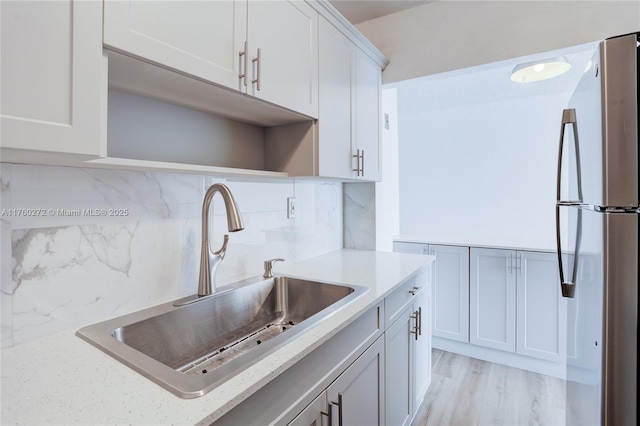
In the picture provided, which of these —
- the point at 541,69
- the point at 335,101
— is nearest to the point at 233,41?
the point at 335,101

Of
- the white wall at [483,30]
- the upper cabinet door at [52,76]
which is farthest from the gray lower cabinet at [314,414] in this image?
the white wall at [483,30]

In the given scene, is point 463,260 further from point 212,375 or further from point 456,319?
point 212,375

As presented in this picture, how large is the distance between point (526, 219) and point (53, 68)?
3439mm

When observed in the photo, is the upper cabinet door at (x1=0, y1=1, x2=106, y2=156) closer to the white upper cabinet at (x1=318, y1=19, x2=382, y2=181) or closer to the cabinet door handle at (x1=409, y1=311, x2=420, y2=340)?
the white upper cabinet at (x1=318, y1=19, x2=382, y2=181)

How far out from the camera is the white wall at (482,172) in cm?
297

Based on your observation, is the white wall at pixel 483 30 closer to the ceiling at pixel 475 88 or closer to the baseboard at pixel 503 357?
the ceiling at pixel 475 88

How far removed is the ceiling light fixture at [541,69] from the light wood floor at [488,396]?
2.09 metres

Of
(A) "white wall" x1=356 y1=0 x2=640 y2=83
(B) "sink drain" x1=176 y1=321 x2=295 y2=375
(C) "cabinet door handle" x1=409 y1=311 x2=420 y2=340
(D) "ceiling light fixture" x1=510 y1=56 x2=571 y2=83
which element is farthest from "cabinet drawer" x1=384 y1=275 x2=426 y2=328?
(D) "ceiling light fixture" x1=510 y1=56 x2=571 y2=83

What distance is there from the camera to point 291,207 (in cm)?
190

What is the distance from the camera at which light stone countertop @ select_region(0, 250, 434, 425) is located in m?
0.61

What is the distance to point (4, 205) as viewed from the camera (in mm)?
857

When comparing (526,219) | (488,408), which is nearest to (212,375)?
(488,408)

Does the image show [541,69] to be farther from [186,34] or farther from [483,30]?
[186,34]

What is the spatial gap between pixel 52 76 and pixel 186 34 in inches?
15.6
